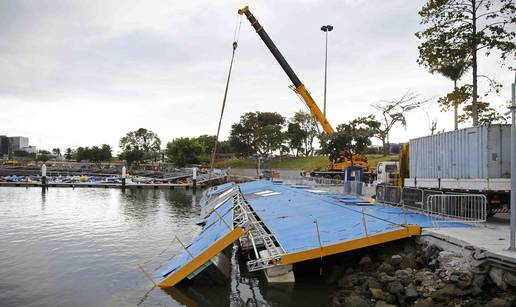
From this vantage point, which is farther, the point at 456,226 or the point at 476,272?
the point at 456,226

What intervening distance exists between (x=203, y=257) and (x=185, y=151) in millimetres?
95241

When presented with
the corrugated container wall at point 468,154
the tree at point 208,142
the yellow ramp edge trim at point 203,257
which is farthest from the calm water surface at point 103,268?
the tree at point 208,142

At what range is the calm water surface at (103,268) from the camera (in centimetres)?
1164

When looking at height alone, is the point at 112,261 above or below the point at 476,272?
below

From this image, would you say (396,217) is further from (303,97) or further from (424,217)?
(303,97)

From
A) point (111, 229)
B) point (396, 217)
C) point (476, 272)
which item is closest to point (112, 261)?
point (111, 229)

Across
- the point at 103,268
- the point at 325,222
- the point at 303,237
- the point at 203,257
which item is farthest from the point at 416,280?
the point at 103,268

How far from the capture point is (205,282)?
12.8m

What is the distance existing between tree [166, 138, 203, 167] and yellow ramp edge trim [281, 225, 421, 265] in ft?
316

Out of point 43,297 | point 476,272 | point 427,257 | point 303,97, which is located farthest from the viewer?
point 303,97

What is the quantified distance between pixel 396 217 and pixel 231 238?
6.33m

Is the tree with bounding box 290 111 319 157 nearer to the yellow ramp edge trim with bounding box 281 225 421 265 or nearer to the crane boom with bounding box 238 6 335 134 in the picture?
the crane boom with bounding box 238 6 335 134

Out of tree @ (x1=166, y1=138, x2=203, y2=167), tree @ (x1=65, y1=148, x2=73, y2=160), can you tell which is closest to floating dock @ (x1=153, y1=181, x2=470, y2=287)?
tree @ (x1=166, y1=138, x2=203, y2=167)

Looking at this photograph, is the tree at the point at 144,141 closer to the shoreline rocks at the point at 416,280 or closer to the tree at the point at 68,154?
the tree at the point at 68,154
